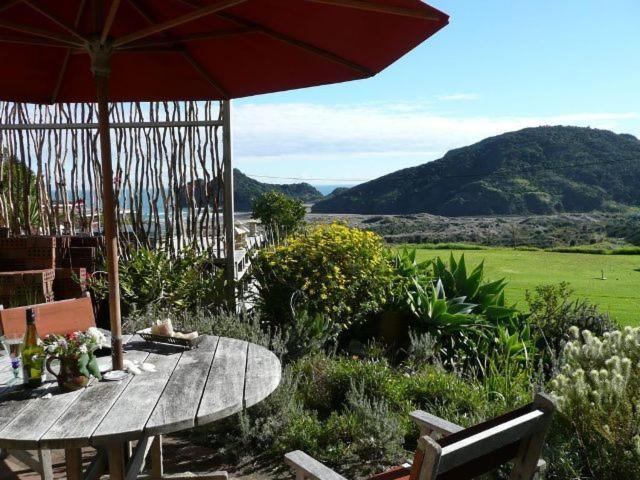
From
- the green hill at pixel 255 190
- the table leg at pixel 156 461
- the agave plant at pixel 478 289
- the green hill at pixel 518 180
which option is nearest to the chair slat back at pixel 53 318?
the table leg at pixel 156 461

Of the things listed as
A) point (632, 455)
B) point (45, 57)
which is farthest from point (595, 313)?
point (45, 57)

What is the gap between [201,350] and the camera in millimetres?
2463

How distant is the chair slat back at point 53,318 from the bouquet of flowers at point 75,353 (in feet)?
1.99

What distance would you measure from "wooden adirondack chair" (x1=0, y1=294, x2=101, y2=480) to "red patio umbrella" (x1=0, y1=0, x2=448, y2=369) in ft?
1.97

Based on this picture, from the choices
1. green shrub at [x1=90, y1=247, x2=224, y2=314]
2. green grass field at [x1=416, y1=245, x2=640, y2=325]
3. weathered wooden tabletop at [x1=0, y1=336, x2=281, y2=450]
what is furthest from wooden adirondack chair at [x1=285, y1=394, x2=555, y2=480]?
green grass field at [x1=416, y1=245, x2=640, y2=325]

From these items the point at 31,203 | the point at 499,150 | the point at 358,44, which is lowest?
the point at 31,203

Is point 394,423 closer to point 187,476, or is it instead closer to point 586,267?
point 187,476

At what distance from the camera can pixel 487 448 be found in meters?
1.34

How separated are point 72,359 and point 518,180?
52.9 m

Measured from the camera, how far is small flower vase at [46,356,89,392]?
190 centimetres

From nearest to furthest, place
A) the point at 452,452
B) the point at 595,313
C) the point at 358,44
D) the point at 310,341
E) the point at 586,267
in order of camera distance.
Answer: the point at 452,452 < the point at 358,44 < the point at 310,341 < the point at 595,313 < the point at 586,267

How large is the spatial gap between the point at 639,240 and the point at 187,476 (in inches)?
562

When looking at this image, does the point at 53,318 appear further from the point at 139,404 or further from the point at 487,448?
the point at 487,448

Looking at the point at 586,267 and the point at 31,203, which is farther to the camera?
the point at 586,267
